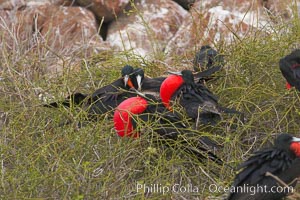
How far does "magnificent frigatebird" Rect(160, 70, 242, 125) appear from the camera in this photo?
457 centimetres

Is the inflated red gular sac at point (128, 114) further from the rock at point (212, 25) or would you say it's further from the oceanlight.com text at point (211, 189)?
the rock at point (212, 25)

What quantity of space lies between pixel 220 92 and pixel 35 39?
1.33 metres

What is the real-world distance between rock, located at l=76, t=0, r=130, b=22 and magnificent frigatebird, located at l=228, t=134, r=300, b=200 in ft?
15.4

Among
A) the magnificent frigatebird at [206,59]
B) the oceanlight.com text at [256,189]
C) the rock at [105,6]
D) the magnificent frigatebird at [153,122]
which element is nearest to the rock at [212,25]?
the magnificent frigatebird at [206,59]

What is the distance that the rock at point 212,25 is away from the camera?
18.6 feet

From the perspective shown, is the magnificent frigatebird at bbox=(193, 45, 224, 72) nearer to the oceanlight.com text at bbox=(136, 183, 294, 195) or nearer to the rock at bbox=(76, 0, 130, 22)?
the oceanlight.com text at bbox=(136, 183, 294, 195)

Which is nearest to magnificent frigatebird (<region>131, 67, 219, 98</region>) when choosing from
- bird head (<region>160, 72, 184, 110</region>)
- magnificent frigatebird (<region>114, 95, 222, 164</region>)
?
bird head (<region>160, 72, 184, 110</region>)

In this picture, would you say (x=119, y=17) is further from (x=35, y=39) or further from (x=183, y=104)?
(x=183, y=104)

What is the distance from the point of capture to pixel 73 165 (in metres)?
4.05

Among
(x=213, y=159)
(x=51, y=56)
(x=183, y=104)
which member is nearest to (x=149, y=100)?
(x=183, y=104)

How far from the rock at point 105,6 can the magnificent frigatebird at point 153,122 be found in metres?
3.93

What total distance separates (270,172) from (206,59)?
1.33 metres

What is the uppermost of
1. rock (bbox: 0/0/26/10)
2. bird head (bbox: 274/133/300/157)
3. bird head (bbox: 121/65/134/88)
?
bird head (bbox: 274/133/300/157)

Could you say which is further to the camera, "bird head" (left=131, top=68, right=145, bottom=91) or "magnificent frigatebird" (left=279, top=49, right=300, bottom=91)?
"bird head" (left=131, top=68, right=145, bottom=91)
